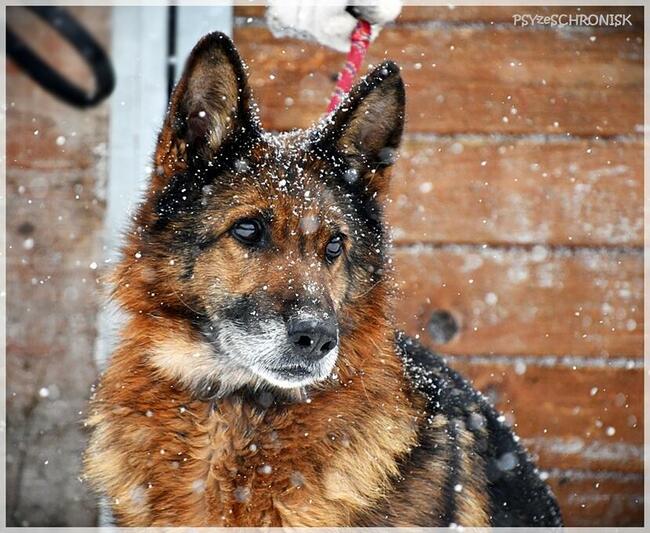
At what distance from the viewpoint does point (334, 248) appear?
2500 millimetres

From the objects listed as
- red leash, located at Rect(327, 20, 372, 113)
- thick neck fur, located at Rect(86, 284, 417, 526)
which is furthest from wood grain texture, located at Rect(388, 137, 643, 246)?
thick neck fur, located at Rect(86, 284, 417, 526)

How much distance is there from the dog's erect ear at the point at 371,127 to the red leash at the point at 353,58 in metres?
0.46

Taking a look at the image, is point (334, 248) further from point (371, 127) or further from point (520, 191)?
point (520, 191)

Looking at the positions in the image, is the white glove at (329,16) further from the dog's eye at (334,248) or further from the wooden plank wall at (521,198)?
the dog's eye at (334,248)

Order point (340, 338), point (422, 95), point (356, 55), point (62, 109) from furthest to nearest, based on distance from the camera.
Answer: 1. point (62, 109)
2. point (422, 95)
3. point (356, 55)
4. point (340, 338)

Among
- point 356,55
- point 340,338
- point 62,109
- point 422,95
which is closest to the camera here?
point 340,338

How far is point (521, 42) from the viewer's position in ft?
12.6

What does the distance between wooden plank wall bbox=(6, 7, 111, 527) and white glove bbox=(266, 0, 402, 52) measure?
1464 millimetres

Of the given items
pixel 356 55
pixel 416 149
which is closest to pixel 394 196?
pixel 416 149

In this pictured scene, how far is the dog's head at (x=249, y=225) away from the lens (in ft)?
7.37

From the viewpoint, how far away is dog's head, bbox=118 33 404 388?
225cm

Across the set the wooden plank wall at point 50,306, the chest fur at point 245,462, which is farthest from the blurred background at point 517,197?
the chest fur at point 245,462

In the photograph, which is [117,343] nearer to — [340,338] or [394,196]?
[340,338]

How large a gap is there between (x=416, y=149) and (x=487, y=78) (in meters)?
0.53
